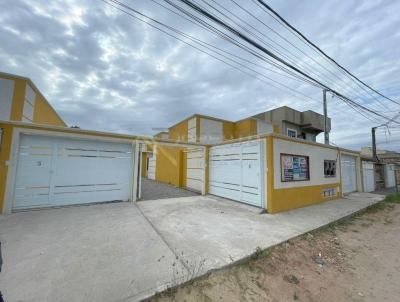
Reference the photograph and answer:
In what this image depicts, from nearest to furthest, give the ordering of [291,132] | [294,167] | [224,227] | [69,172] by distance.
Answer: [224,227], [69,172], [294,167], [291,132]

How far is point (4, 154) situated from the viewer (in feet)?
18.3

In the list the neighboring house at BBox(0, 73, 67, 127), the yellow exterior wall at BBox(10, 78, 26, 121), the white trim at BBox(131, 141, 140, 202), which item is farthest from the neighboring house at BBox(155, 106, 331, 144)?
the yellow exterior wall at BBox(10, 78, 26, 121)

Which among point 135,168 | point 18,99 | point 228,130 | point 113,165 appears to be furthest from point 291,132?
point 18,99

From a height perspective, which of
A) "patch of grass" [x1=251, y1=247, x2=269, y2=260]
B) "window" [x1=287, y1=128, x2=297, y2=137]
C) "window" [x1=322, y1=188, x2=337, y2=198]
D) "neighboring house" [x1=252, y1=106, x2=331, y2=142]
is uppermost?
"neighboring house" [x1=252, y1=106, x2=331, y2=142]

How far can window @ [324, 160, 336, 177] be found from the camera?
30.6 ft

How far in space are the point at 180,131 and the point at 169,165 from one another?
2.81 metres

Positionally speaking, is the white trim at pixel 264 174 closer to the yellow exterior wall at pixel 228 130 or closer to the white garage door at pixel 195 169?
the white garage door at pixel 195 169

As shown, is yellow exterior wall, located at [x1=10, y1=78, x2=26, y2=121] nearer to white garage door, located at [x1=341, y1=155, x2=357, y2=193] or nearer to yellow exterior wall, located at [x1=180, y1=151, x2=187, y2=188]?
yellow exterior wall, located at [x1=180, y1=151, x2=187, y2=188]

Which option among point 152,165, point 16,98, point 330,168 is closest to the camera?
point 16,98

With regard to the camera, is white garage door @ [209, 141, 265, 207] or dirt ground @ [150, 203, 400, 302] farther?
white garage door @ [209, 141, 265, 207]

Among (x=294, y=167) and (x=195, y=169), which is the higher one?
(x=294, y=167)

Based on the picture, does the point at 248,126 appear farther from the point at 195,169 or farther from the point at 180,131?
the point at 195,169

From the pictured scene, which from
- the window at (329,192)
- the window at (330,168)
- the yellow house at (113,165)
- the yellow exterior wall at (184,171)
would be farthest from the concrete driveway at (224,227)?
the yellow exterior wall at (184,171)

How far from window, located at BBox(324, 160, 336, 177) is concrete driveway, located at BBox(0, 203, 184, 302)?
906cm
